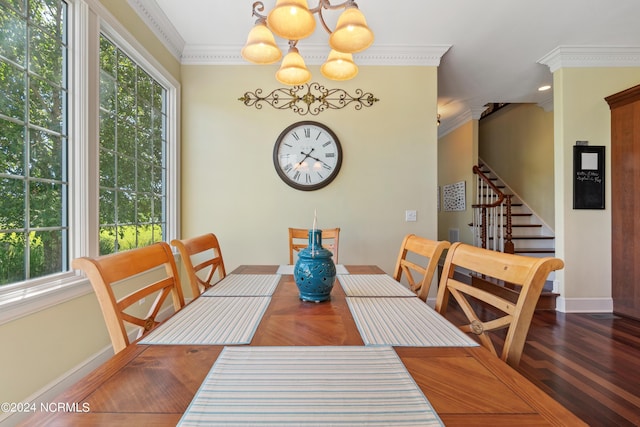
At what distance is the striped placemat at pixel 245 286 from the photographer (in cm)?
127

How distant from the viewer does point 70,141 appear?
1.75 metres

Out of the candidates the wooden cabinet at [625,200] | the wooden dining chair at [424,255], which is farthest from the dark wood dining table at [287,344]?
the wooden cabinet at [625,200]

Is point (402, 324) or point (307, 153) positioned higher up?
point (307, 153)

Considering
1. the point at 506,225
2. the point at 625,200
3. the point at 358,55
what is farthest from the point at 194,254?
the point at 506,225

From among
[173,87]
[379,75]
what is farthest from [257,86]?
[379,75]

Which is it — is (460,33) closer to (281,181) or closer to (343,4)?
Answer: (343,4)

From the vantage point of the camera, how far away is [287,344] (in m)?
0.78

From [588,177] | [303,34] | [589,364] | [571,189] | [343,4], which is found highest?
[343,4]

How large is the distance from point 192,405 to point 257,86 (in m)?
2.99

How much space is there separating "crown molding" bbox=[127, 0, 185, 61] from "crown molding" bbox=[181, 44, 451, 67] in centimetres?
13

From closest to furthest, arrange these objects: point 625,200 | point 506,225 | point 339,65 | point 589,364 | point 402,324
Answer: point 402,324 → point 339,65 → point 589,364 → point 625,200 → point 506,225

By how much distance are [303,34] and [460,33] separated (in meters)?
2.09

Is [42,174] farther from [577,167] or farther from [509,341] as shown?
[577,167]

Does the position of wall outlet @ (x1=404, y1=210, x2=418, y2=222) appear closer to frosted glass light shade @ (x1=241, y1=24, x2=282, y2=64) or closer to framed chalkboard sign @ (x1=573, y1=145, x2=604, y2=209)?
framed chalkboard sign @ (x1=573, y1=145, x2=604, y2=209)
